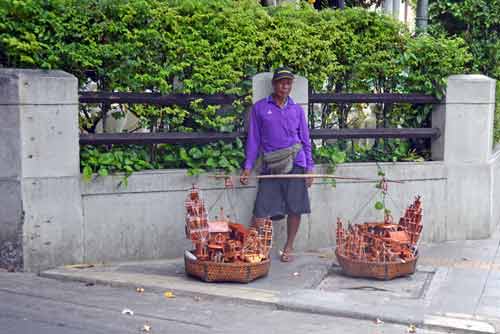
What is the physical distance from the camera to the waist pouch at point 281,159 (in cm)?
798

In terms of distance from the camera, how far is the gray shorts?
8.01 m

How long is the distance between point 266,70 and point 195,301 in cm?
301

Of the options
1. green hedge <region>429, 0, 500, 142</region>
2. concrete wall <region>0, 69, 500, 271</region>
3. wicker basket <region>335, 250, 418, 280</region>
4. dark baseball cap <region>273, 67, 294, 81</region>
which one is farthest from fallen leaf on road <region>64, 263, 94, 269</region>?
green hedge <region>429, 0, 500, 142</region>

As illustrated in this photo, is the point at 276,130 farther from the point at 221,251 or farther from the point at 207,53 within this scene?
the point at 221,251

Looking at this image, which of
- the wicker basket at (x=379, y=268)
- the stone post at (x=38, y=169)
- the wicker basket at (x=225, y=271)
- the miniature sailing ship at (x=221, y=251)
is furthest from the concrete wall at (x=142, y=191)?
the wicker basket at (x=379, y=268)

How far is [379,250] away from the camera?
290 inches

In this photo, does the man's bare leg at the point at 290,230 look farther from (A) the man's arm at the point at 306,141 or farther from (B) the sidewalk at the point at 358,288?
(A) the man's arm at the point at 306,141

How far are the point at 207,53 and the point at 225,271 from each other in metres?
2.45

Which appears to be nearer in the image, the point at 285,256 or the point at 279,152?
the point at 279,152

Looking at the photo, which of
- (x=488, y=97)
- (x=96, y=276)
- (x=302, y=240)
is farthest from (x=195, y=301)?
(x=488, y=97)

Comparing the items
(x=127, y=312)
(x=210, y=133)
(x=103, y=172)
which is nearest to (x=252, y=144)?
(x=210, y=133)

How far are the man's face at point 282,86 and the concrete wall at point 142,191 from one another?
393 millimetres

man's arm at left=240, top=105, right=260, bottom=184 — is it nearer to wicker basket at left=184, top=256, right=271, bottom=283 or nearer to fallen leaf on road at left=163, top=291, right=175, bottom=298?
wicker basket at left=184, top=256, right=271, bottom=283

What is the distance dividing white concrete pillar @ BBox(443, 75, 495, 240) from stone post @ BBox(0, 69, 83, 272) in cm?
446
